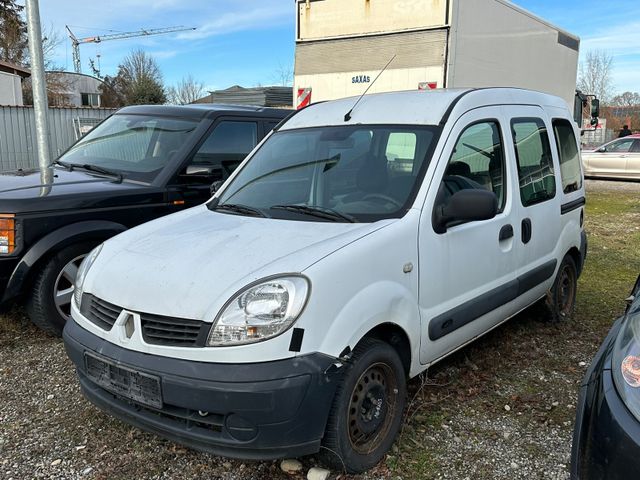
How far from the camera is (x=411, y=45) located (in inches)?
338

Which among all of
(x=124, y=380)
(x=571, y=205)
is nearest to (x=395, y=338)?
(x=124, y=380)

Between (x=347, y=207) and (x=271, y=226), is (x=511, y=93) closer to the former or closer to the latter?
(x=347, y=207)

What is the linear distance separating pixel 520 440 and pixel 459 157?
1.70 meters

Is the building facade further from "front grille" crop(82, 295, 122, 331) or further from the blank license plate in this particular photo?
the blank license plate

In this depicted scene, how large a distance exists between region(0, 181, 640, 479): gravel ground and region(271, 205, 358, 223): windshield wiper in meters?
1.23

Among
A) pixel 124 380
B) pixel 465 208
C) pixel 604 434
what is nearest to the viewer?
pixel 604 434

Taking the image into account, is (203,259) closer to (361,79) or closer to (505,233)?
(505,233)

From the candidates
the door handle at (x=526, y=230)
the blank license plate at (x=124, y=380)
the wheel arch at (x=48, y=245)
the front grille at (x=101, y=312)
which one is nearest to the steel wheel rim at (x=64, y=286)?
the wheel arch at (x=48, y=245)

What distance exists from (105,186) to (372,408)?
3095mm

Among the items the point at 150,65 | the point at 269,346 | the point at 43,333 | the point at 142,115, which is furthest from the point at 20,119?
the point at 150,65

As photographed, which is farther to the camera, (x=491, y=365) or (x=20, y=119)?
(x=20, y=119)

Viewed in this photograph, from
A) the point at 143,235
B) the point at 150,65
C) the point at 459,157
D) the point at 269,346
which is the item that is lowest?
the point at 269,346

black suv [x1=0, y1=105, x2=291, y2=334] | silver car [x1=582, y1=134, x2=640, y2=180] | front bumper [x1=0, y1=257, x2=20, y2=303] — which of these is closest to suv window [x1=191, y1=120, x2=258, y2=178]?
black suv [x1=0, y1=105, x2=291, y2=334]

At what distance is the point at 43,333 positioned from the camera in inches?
186
